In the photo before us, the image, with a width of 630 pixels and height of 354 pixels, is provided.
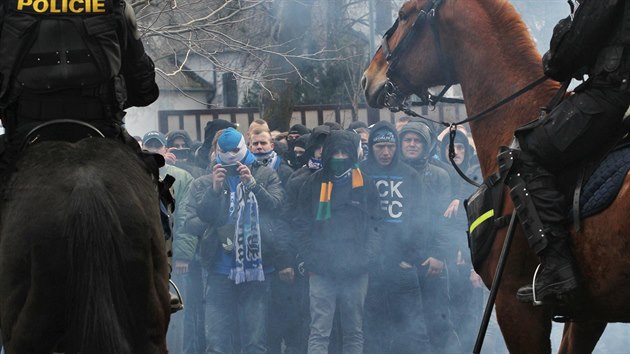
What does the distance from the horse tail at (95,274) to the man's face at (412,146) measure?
6.78m

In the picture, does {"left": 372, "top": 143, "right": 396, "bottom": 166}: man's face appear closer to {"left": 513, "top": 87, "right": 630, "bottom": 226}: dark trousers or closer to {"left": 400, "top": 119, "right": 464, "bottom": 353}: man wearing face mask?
{"left": 400, "top": 119, "right": 464, "bottom": 353}: man wearing face mask

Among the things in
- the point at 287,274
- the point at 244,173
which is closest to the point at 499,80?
the point at 244,173

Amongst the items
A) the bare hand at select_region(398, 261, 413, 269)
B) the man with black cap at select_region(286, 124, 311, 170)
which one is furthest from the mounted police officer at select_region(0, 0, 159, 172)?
the man with black cap at select_region(286, 124, 311, 170)

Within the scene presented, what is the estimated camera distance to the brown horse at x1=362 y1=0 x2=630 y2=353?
553 centimetres

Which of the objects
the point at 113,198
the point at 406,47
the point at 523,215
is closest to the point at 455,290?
the point at 406,47

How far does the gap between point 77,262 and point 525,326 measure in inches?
98.6

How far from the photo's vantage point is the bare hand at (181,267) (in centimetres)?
1122

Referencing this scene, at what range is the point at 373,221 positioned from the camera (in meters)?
10.9

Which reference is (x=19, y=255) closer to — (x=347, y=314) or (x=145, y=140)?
(x=347, y=314)

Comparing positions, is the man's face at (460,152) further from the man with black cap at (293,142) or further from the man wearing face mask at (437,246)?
the man with black cap at (293,142)

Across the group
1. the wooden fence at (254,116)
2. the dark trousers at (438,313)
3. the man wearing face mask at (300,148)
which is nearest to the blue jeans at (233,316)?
the dark trousers at (438,313)

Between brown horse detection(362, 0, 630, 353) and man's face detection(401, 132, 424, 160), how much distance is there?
405 cm

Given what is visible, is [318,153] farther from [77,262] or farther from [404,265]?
[77,262]

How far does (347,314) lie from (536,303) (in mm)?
4950
